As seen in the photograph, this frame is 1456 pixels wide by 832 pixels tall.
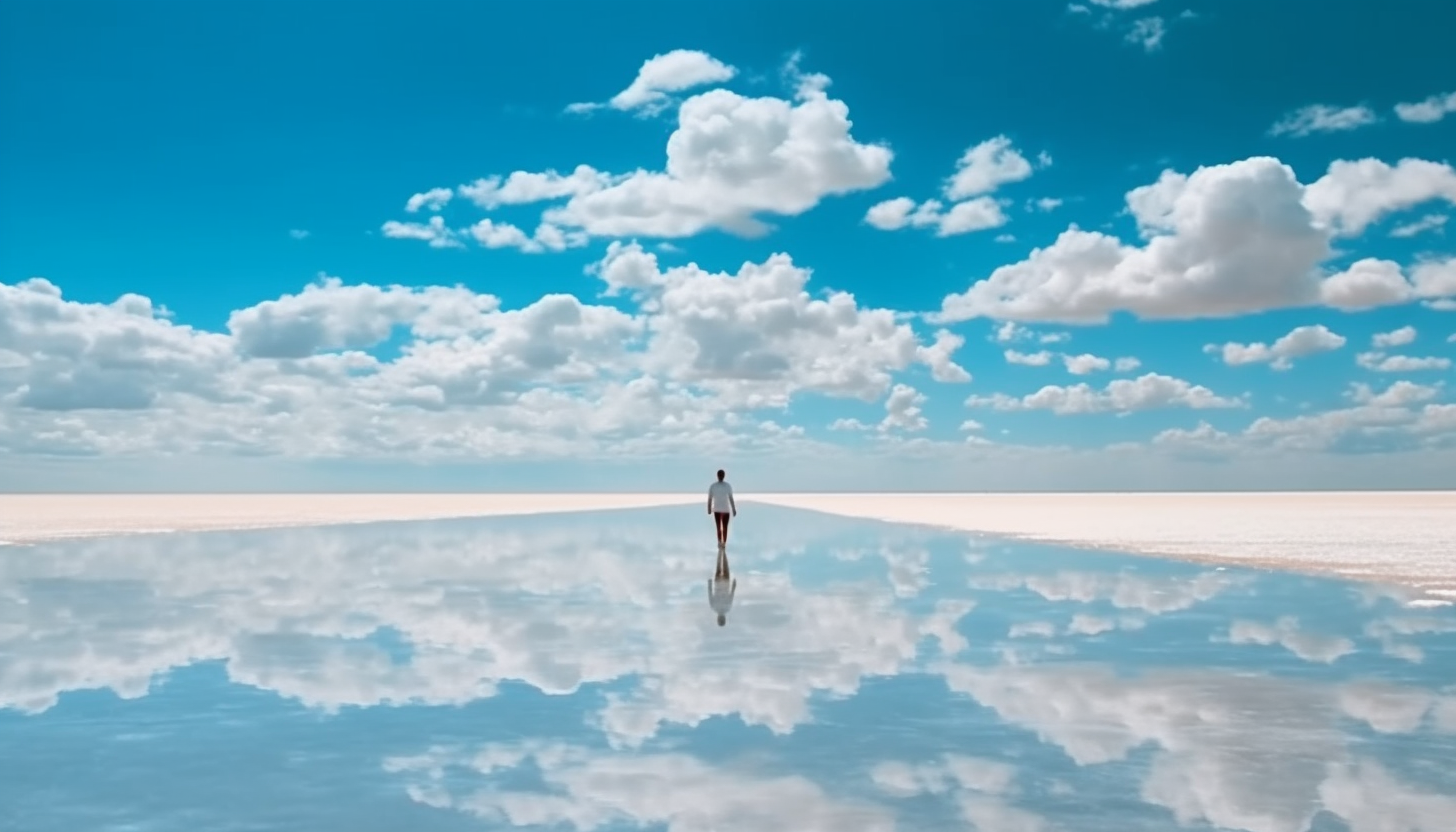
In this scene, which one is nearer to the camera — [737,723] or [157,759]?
[157,759]

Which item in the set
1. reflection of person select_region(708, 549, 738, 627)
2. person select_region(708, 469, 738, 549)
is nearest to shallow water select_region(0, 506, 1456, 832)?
reflection of person select_region(708, 549, 738, 627)

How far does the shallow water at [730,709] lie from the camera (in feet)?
23.3

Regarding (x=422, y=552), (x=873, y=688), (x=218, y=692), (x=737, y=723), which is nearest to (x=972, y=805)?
(x=737, y=723)

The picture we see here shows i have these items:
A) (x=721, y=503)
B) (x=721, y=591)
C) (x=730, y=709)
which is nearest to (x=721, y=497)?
(x=721, y=503)

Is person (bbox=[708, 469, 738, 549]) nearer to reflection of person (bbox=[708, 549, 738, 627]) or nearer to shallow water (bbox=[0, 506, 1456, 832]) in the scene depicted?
reflection of person (bbox=[708, 549, 738, 627])

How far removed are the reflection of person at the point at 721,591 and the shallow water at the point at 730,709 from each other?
1.12 ft

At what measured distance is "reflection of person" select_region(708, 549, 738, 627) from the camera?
17.7 m

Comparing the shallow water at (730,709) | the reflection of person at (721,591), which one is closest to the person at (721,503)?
the reflection of person at (721,591)

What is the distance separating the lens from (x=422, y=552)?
109ft

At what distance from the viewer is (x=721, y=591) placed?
21.0 meters

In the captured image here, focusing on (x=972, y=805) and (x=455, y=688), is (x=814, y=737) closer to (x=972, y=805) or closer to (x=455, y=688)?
(x=972, y=805)

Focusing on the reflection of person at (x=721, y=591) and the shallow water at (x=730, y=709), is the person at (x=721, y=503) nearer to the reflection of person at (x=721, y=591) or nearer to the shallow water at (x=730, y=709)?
the reflection of person at (x=721, y=591)

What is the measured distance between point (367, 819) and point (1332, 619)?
13.5 metres

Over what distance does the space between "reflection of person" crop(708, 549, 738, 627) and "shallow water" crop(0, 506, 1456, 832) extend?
1.12ft
